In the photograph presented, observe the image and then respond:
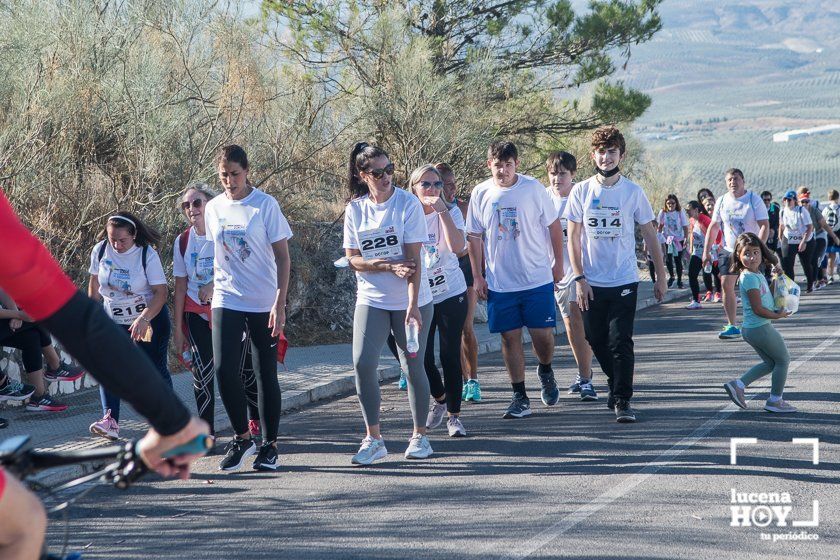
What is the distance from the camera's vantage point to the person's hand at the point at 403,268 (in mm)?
7152

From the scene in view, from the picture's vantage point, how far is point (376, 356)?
24.0ft

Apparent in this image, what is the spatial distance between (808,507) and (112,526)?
3.58 m

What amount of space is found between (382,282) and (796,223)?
14.2 metres

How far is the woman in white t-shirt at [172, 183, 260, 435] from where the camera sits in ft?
25.6

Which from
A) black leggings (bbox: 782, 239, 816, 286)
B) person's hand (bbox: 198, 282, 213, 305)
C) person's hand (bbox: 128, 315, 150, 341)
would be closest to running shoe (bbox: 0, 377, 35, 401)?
person's hand (bbox: 128, 315, 150, 341)

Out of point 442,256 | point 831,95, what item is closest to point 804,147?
point 831,95

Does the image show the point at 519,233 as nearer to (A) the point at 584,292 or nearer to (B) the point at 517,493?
(A) the point at 584,292

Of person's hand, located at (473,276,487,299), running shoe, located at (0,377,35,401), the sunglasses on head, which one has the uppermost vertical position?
the sunglasses on head

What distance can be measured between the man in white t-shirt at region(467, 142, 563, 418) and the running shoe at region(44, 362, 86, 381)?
12.9ft

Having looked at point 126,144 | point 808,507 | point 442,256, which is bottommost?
point 808,507

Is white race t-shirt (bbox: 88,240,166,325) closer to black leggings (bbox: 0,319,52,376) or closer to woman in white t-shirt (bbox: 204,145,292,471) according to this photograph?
woman in white t-shirt (bbox: 204,145,292,471)

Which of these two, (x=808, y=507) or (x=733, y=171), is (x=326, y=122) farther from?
(x=808, y=507)

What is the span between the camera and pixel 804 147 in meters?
125

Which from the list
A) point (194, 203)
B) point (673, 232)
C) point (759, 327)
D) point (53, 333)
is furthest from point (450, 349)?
point (673, 232)
